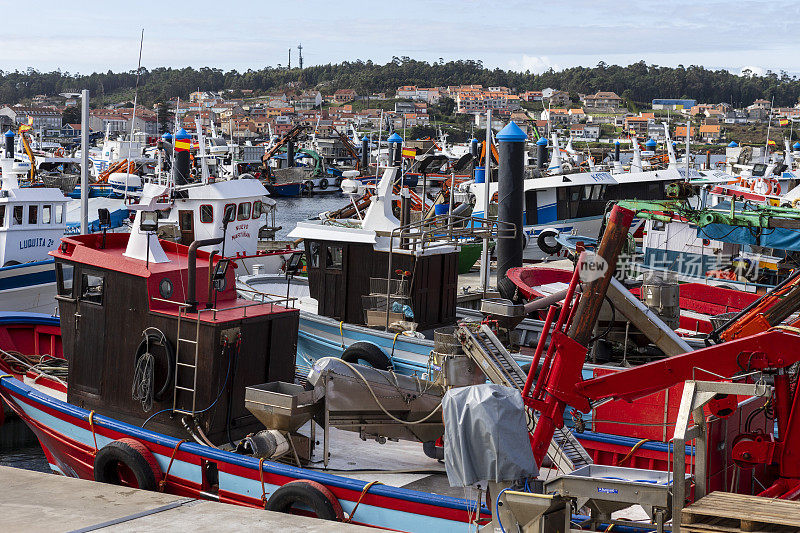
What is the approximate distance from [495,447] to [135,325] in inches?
211

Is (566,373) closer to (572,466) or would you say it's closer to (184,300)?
(572,466)

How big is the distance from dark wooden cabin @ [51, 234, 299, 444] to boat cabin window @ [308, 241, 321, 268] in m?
4.78

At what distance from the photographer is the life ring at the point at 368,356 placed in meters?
14.7

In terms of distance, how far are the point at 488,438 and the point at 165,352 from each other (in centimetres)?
480

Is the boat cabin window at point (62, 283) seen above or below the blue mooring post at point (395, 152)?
below

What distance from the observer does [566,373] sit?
29.5ft

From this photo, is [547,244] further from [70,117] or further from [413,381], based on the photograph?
[70,117]

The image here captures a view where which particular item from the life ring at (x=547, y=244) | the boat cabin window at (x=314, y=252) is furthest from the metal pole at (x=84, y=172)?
the life ring at (x=547, y=244)

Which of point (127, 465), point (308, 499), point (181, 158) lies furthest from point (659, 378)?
point (181, 158)

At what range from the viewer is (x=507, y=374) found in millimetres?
10367

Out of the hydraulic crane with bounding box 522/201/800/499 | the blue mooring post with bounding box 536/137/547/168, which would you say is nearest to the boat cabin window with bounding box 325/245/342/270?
the hydraulic crane with bounding box 522/201/800/499

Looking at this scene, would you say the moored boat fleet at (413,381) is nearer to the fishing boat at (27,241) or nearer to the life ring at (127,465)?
the life ring at (127,465)

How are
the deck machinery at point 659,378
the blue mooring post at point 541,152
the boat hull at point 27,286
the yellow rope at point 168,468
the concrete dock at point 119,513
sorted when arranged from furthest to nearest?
the blue mooring post at point 541,152, the boat hull at point 27,286, the yellow rope at point 168,468, the deck machinery at point 659,378, the concrete dock at point 119,513

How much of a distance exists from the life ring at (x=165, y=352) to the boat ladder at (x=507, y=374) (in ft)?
10.7
